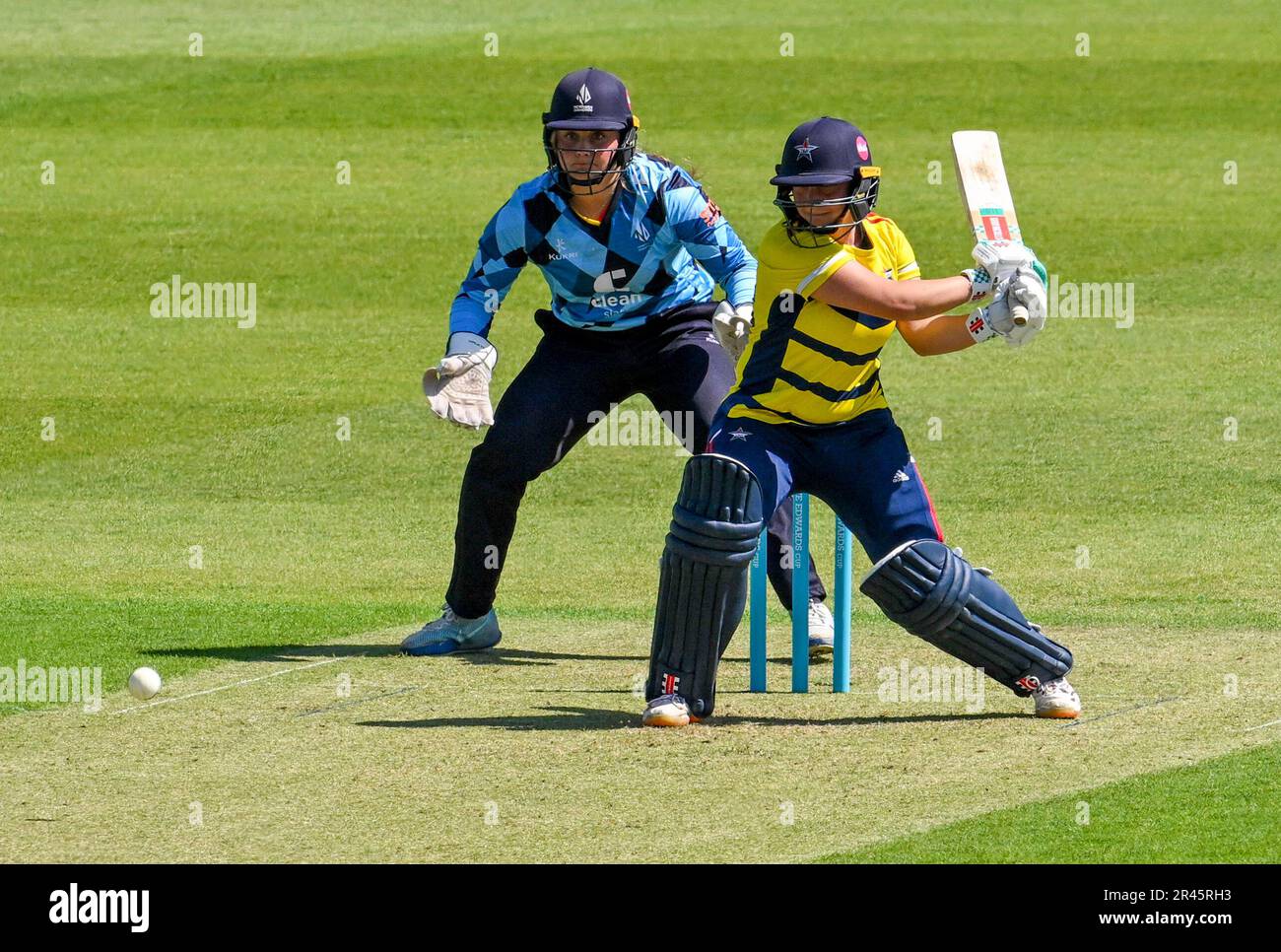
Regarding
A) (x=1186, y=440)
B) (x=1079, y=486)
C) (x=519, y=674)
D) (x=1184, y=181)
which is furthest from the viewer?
(x=1184, y=181)

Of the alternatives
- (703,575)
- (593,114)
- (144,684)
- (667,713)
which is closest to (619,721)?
(667,713)

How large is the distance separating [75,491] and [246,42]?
17.3m

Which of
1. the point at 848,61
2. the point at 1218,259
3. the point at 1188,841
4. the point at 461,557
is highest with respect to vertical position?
the point at 848,61

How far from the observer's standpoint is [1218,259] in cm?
1889

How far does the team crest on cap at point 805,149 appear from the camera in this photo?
7094 millimetres

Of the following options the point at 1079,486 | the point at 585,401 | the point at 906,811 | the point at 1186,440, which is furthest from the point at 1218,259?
the point at 906,811

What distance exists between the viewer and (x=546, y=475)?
1298 cm

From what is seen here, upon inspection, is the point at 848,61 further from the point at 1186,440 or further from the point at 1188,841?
the point at 1188,841

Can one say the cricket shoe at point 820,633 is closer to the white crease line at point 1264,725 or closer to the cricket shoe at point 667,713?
the cricket shoe at point 667,713

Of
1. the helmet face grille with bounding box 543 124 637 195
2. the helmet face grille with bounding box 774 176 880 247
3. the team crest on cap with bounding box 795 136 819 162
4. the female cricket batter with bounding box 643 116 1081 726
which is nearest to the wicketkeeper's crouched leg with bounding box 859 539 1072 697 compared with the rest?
the female cricket batter with bounding box 643 116 1081 726

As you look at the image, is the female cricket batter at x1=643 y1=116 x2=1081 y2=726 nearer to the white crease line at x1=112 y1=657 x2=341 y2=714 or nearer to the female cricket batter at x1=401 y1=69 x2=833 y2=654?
the female cricket batter at x1=401 y1=69 x2=833 y2=654

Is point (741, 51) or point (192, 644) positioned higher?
point (741, 51)

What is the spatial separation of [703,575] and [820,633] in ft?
5.52

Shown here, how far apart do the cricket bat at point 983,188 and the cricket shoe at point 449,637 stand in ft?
8.52
